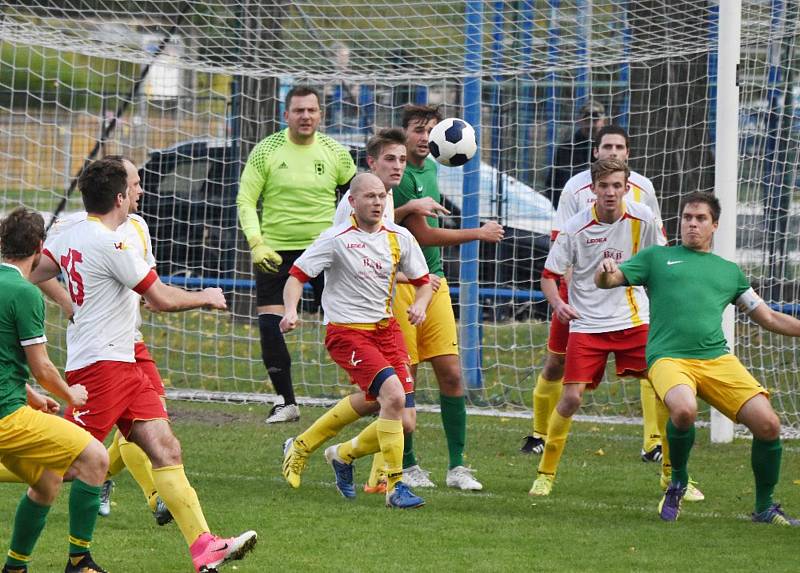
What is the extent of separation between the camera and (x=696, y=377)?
21.9ft

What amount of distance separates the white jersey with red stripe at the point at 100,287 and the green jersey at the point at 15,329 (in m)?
0.47

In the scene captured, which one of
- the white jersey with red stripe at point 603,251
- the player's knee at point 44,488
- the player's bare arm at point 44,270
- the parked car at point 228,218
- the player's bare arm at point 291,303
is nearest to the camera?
the player's knee at point 44,488

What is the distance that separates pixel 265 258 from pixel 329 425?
4.81ft

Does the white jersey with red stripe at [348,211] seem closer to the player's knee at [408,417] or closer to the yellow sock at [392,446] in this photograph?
the player's knee at [408,417]

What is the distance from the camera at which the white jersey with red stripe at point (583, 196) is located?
8172 mm

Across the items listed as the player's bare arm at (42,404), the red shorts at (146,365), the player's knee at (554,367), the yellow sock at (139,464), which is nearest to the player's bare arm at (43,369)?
the player's bare arm at (42,404)

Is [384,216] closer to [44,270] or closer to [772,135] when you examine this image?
[44,270]

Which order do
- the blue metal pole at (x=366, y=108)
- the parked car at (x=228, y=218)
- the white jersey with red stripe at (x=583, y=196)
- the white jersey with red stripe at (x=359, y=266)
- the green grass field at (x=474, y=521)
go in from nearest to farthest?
1. the green grass field at (x=474, y=521)
2. the white jersey with red stripe at (x=359, y=266)
3. the white jersey with red stripe at (x=583, y=196)
4. the parked car at (x=228, y=218)
5. the blue metal pole at (x=366, y=108)

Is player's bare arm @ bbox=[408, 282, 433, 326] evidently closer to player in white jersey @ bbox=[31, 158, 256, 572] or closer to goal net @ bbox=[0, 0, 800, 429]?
→ player in white jersey @ bbox=[31, 158, 256, 572]

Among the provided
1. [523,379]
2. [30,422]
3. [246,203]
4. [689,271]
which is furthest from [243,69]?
[30,422]

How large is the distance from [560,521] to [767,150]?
15.2 ft

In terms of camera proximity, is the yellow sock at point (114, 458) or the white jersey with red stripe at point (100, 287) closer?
the white jersey with red stripe at point (100, 287)

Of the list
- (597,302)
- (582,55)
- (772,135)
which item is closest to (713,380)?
(597,302)

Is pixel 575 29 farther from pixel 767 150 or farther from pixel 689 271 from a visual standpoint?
pixel 689 271
